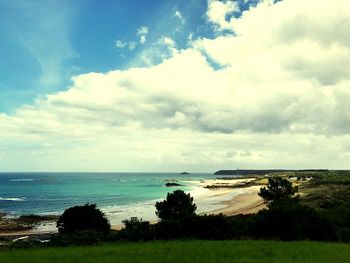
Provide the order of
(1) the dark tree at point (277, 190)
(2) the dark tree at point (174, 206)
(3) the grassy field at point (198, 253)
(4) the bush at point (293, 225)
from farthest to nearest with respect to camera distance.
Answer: (1) the dark tree at point (277, 190) < (2) the dark tree at point (174, 206) < (4) the bush at point (293, 225) < (3) the grassy field at point (198, 253)

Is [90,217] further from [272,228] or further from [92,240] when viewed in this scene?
[272,228]

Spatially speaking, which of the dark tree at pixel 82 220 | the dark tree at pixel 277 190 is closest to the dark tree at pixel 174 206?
the dark tree at pixel 82 220

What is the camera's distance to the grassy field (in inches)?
786

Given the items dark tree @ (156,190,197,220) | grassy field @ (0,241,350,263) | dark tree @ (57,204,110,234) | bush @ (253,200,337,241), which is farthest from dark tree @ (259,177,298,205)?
grassy field @ (0,241,350,263)

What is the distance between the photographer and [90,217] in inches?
1433

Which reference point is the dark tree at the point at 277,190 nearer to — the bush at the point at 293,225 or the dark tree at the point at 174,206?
the dark tree at the point at 174,206

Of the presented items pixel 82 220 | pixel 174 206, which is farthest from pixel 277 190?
pixel 82 220

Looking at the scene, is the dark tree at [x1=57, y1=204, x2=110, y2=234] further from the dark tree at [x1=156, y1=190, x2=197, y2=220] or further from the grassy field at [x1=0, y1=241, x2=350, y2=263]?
the grassy field at [x1=0, y1=241, x2=350, y2=263]

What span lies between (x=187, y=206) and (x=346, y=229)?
14.3 m

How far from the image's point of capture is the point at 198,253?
21.4 m

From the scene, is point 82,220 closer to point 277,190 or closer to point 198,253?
point 198,253

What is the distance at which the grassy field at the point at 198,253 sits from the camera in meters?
20.0

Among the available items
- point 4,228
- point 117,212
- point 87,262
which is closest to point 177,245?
point 87,262

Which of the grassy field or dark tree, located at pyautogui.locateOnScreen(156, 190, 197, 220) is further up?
dark tree, located at pyautogui.locateOnScreen(156, 190, 197, 220)
